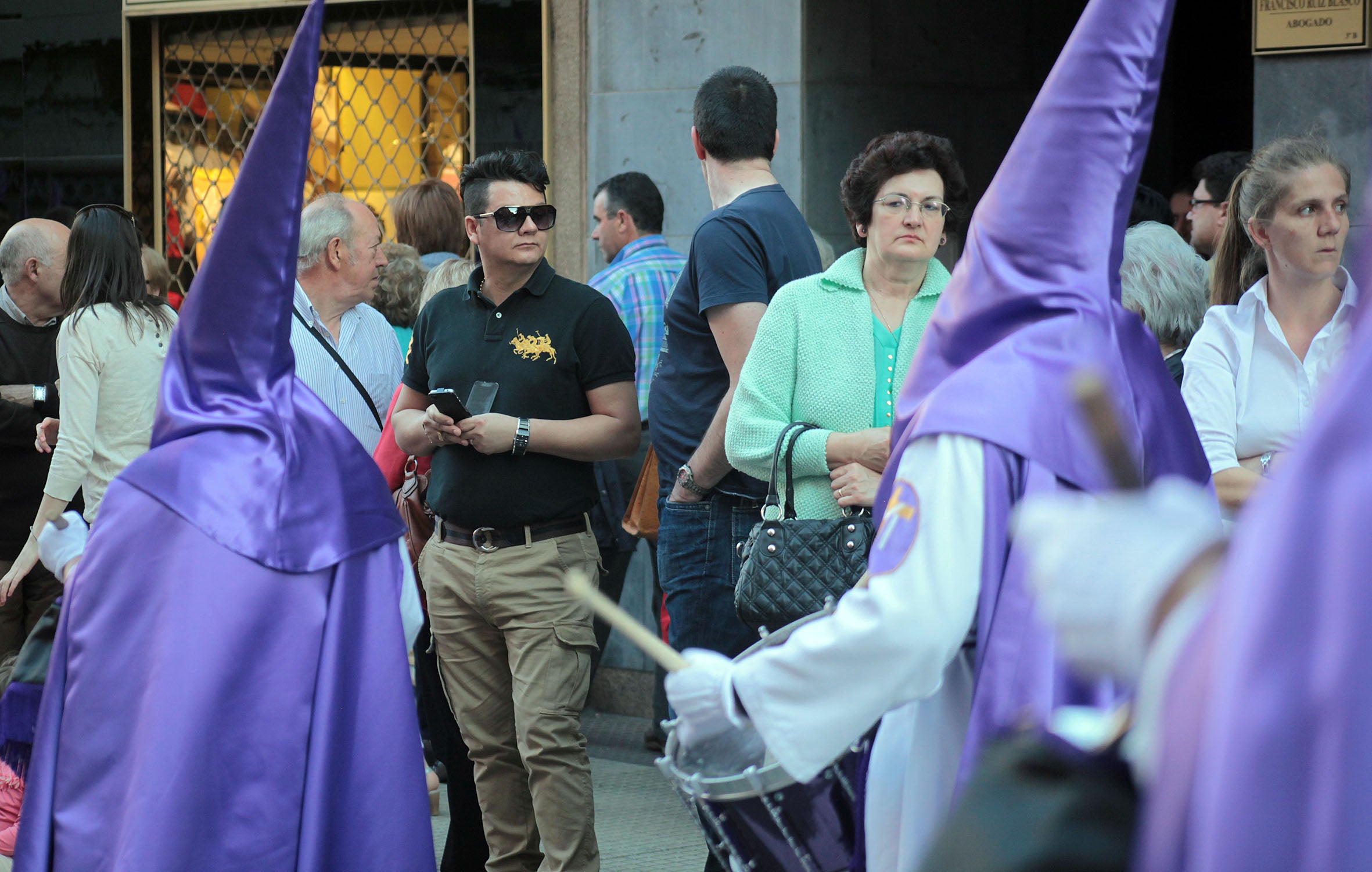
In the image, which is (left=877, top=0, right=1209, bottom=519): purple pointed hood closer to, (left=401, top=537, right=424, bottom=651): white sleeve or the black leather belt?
(left=401, top=537, right=424, bottom=651): white sleeve

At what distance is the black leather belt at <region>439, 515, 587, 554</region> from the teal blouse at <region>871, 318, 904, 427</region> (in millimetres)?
1088

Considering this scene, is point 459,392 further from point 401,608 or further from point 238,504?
point 238,504

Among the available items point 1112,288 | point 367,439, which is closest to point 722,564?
point 367,439

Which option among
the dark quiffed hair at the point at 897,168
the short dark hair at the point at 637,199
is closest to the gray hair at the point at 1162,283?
the dark quiffed hair at the point at 897,168

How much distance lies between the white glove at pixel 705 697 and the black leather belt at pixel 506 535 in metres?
1.95

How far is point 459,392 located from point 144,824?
1734 mm

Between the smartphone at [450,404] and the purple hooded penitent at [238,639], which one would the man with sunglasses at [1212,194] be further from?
the purple hooded penitent at [238,639]

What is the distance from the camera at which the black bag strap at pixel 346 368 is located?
4.55 meters

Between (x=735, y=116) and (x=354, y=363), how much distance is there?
1539 mm

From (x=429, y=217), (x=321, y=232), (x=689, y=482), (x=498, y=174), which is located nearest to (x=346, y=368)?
(x=321, y=232)

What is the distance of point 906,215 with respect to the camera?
3.55 metres

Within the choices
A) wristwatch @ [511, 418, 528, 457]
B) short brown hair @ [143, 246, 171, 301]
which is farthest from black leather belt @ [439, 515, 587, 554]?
short brown hair @ [143, 246, 171, 301]

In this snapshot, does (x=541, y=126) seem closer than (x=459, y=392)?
No

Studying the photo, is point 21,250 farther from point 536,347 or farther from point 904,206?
point 904,206
